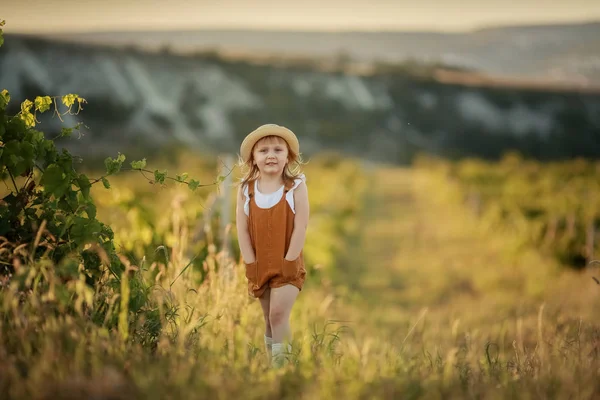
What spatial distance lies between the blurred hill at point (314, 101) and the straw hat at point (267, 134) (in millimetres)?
64418

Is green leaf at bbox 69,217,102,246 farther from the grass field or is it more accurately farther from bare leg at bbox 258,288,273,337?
bare leg at bbox 258,288,273,337

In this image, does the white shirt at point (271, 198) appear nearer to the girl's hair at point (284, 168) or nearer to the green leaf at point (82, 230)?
the girl's hair at point (284, 168)

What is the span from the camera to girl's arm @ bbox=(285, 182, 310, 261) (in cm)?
301

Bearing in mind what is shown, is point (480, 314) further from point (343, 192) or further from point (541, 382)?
point (343, 192)

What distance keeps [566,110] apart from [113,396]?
106 meters

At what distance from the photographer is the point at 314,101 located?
9350 centimetres

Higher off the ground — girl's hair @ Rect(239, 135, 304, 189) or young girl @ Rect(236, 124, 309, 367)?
girl's hair @ Rect(239, 135, 304, 189)

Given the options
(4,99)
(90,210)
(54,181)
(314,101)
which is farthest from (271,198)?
(314,101)

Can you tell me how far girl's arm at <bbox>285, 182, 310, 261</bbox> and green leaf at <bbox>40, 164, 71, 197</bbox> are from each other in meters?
1.05

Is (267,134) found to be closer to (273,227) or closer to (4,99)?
(273,227)

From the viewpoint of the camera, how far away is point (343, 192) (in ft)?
61.3

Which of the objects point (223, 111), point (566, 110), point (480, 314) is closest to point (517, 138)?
point (566, 110)

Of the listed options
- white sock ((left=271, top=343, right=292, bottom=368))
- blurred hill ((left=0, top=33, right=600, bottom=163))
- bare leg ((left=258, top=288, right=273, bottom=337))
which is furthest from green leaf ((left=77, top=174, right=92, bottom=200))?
blurred hill ((left=0, top=33, right=600, bottom=163))

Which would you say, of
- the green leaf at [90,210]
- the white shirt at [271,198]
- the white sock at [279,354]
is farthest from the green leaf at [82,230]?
the white sock at [279,354]
